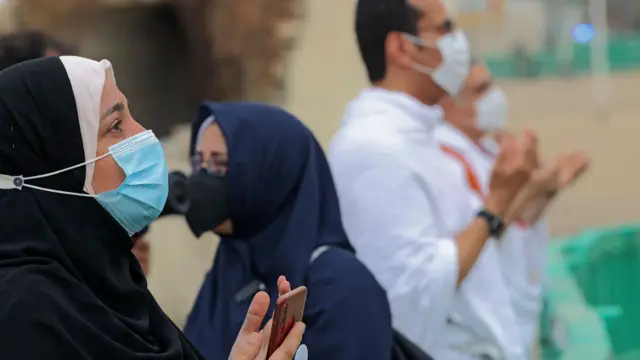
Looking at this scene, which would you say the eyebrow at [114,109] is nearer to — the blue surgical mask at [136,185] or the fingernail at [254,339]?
the blue surgical mask at [136,185]

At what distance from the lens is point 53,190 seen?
1.64 metres

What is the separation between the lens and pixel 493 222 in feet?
9.22

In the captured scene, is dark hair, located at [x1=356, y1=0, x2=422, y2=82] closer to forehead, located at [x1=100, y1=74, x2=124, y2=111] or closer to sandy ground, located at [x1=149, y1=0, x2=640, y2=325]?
forehead, located at [x1=100, y1=74, x2=124, y2=111]

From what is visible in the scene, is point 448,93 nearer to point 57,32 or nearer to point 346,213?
point 346,213

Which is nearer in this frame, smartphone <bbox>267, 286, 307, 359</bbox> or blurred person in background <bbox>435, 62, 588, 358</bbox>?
smartphone <bbox>267, 286, 307, 359</bbox>

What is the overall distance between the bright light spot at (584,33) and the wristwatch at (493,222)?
9787 millimetres

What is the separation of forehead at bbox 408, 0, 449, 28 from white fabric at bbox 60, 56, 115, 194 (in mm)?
1639

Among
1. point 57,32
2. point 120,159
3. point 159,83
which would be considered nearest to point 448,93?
point 120,159

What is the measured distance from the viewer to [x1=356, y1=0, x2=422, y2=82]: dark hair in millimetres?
3184

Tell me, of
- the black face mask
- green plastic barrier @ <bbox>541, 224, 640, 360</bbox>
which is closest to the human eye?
the black face mask

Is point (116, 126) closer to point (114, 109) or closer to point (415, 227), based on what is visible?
point (114, 109)

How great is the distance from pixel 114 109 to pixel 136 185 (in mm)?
124

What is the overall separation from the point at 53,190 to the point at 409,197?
1.31 meters

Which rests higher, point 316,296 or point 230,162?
point 230,162
